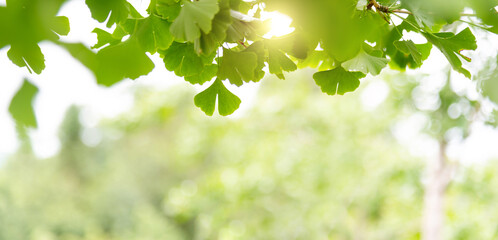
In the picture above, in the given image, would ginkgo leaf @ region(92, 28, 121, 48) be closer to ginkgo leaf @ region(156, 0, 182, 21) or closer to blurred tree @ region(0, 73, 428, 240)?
ginkgo leaf @ region(156, 0, 182, 21)

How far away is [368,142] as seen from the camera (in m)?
4.31

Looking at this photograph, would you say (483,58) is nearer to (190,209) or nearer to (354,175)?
(354,175)

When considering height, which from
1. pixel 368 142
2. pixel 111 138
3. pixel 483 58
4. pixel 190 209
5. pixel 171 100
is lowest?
pixel 483 58

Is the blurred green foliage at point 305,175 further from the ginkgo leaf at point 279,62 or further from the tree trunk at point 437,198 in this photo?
the ginkgo leaf at point 279,62

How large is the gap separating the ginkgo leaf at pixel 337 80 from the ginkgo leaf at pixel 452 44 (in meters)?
0.09

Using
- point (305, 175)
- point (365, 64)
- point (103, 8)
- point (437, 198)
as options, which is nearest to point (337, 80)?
point (365, 64)

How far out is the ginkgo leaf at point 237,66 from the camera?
18.2 inches

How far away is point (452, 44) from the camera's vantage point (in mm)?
468

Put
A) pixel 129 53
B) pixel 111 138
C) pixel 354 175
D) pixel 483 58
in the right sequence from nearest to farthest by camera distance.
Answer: pixel 129 53 < pixel 483 58 < pixel 354 175 < pixel 111 138

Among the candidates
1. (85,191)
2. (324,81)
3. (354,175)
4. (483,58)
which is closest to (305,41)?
(324,81)

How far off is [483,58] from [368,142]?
239 centimetres

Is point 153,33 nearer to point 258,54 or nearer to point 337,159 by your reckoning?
point 258,54

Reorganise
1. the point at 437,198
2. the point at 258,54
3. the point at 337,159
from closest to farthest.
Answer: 1. the point at 258,54
2. the point at 437,198
3. the point at 337,159

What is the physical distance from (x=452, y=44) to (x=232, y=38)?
0.23 meters
